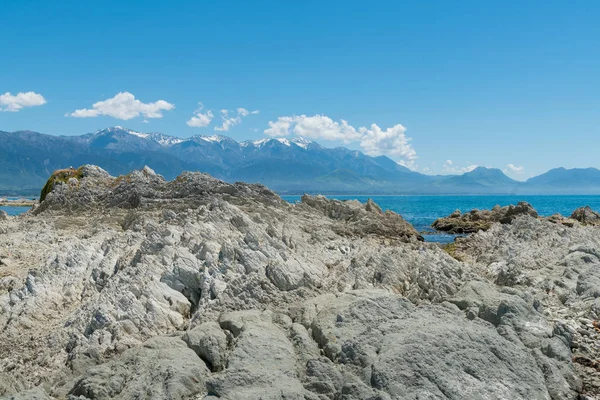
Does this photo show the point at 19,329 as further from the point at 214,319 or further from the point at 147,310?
the point at 214,319

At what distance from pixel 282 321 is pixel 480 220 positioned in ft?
207

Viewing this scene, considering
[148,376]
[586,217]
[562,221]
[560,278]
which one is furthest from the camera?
[586,217]

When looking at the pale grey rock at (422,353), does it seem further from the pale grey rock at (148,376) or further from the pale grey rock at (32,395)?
the pale grey rock at (32,395)

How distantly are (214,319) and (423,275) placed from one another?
8246mm

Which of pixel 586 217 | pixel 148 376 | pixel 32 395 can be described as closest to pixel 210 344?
pixel 148 376

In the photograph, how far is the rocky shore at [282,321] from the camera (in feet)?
43.9

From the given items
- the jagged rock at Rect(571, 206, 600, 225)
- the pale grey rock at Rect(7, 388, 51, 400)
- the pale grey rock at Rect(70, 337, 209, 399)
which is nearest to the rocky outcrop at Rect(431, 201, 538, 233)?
the jagged rock at Rect(571, 206, 600, 225)

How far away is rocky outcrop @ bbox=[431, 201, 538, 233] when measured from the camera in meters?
63.8

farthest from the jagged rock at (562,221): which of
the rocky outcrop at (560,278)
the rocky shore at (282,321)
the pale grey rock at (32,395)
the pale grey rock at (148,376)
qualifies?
the pale grey rock at (32,395)

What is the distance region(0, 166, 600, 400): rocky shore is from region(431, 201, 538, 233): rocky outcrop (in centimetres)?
3547

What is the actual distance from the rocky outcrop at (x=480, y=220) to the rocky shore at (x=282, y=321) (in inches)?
1396

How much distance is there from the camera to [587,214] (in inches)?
2714

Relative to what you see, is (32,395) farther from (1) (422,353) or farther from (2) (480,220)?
(2) (480,220)

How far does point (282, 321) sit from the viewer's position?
16359mm
